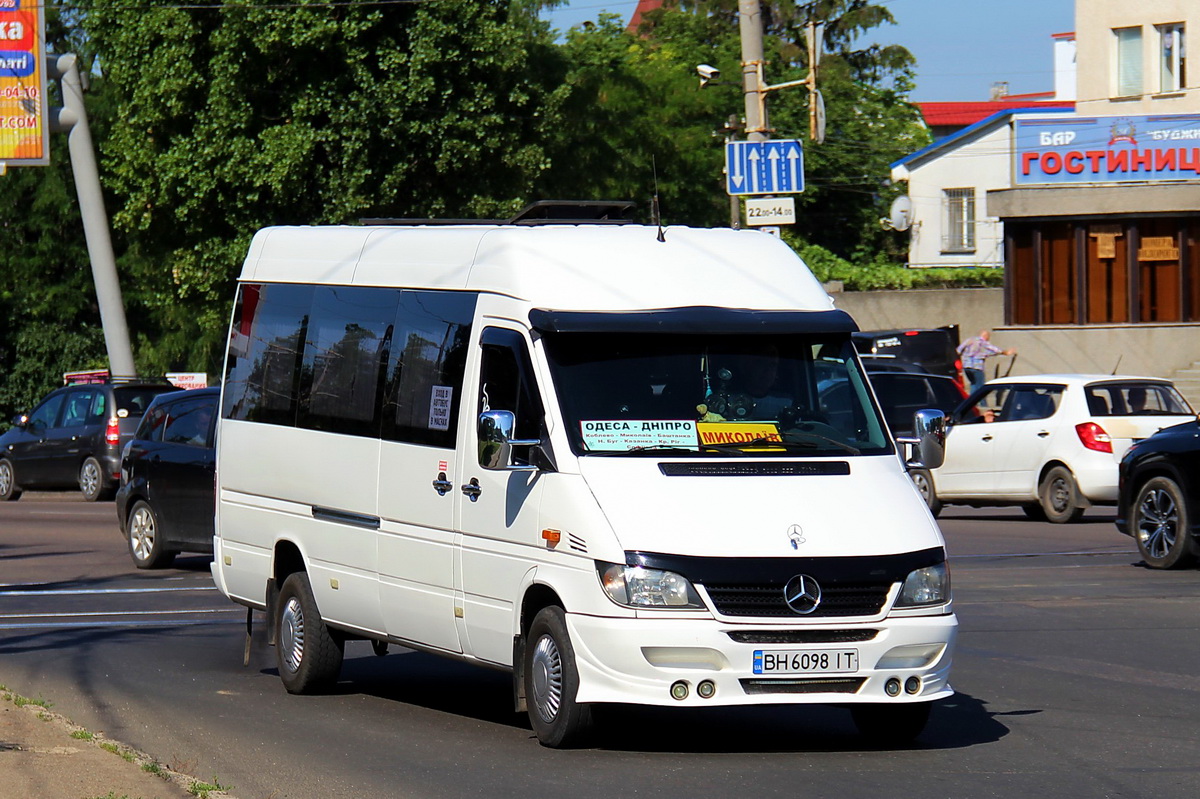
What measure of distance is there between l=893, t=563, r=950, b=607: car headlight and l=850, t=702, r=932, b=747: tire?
0.54m

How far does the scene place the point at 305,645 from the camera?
10.6 m

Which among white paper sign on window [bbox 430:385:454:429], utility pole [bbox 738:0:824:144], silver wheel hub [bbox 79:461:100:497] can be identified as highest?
utility pole [bbox 738:0:824:144]

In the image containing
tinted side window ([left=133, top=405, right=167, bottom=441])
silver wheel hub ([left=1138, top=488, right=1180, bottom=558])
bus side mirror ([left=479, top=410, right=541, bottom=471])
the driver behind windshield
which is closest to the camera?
bus side mirror ([left=479, top=410, right=541, bottom=471])

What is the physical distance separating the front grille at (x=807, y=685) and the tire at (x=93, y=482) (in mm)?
22837

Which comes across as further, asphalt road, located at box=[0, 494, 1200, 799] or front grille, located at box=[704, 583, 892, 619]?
front grille, located at box=[704, 583, 892, 619]

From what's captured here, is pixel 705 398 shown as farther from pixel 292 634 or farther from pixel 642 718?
pixel 292 634

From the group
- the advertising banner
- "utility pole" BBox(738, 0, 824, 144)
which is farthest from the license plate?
the advertising banner

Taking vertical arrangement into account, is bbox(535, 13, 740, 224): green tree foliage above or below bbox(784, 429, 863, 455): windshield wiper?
above

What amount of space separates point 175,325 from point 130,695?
39706mm

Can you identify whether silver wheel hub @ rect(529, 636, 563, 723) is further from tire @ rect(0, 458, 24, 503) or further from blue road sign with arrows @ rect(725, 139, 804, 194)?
tire @ rect(0, 458, 24, 503)

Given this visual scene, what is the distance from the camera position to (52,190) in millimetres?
49750

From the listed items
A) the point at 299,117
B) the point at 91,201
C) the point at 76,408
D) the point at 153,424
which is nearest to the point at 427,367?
the point at 153,424

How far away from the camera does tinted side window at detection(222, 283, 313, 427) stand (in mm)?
11203

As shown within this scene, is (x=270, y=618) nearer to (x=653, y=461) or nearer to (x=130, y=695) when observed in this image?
(x=130, y=695)
